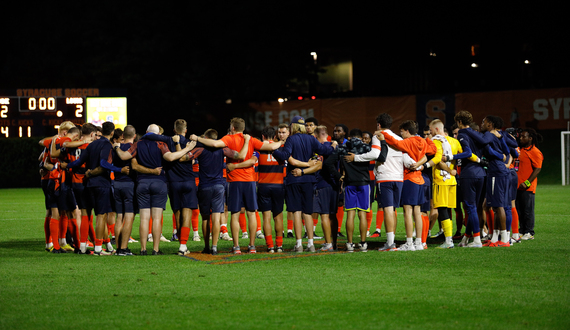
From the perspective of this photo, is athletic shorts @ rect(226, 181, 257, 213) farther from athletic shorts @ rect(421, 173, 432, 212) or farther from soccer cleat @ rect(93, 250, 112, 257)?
athletic shorts @ rect(421, 173, 432, 212)

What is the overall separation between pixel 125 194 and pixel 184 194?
982 mm

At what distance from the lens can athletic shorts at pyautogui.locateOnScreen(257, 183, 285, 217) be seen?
11.3 m

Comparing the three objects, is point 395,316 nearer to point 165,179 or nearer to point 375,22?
point 165,179

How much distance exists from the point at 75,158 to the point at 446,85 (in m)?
37.6

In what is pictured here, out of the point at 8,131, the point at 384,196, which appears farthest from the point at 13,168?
the point at 384,196

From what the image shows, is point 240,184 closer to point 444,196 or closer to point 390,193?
point 390,193

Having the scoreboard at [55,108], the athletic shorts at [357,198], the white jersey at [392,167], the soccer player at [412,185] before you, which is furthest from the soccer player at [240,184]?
the scoreboard at [55,108]

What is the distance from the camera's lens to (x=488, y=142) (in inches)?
455

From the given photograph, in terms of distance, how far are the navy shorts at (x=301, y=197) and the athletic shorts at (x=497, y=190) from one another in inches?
122

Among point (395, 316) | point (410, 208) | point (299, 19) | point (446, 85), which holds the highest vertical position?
point (299, 19)

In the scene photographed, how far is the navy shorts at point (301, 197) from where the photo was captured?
11.3 meters

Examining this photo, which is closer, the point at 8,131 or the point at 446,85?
the point at 8,131

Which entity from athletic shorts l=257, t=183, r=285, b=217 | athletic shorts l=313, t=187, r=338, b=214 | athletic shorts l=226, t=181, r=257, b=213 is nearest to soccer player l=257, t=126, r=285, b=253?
athletic shorts l=257, t=183, r=285, b=217

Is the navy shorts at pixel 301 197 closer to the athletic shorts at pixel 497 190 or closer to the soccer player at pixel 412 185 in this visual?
the soccer player at pixel 412 185
